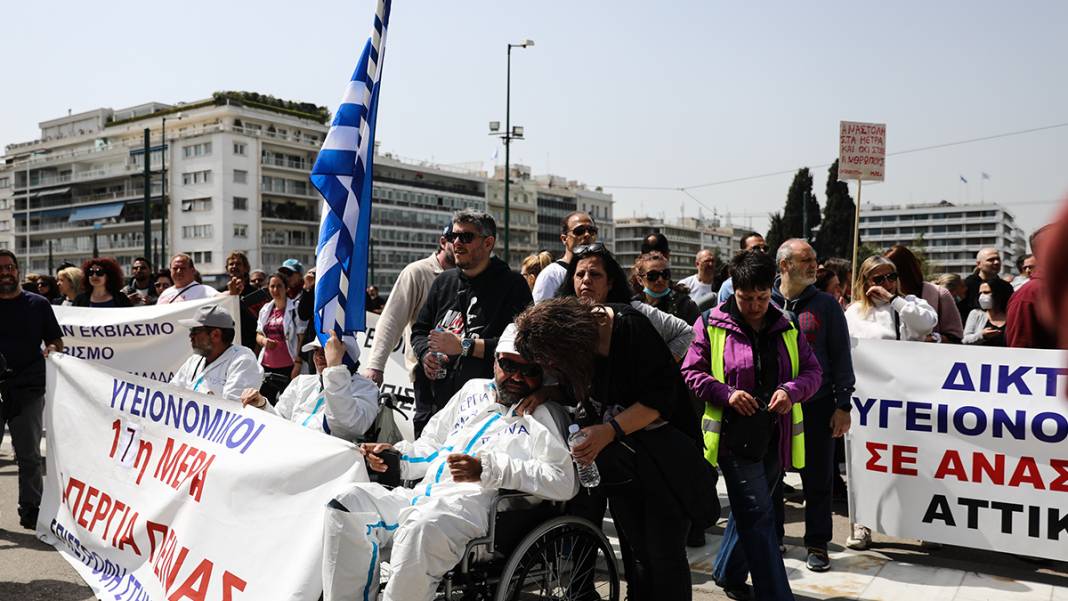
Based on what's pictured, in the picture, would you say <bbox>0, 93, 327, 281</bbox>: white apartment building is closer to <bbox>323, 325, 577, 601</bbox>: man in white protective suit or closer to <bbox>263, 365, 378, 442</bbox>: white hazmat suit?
<bbox>263, 365, 378, 442</bbox>: white hazmat suit

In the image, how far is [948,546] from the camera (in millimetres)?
5844

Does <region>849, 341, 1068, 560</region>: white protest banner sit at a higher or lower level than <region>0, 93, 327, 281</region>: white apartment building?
lower

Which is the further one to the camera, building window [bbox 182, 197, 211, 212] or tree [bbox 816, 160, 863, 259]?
building window [bbox 182, 197, 211, 212]

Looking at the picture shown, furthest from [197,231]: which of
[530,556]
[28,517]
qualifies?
[530,556]

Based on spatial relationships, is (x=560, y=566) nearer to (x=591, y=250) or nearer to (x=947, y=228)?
(x=591, y=250)

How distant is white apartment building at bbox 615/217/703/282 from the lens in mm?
170750

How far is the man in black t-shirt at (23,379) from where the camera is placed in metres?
6.56

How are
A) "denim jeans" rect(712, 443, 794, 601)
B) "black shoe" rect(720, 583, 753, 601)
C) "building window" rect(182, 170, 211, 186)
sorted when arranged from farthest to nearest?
"building window" rect(182, 170, 211, 186) → "black shoe" rect(720, 583, 753, 601) → "denim jeans" rect(712, 443, 794, 601)

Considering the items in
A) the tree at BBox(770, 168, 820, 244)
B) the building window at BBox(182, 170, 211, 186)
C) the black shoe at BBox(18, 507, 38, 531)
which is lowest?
the black shoe at BBox(18, 507, 38, 531)

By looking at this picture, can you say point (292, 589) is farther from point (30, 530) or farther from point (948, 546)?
point (948, 546)

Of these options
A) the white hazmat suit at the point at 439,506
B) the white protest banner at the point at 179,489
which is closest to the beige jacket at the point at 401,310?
the white protest banner at the point at 179,489

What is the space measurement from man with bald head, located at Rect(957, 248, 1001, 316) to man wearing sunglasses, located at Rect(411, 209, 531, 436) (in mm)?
5109

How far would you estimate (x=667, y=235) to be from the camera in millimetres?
173000

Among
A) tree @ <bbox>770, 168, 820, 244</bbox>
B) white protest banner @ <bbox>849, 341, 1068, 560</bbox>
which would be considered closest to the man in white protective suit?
white protest banner @ <bbox>849, 341, 1068, 560</bbox>
